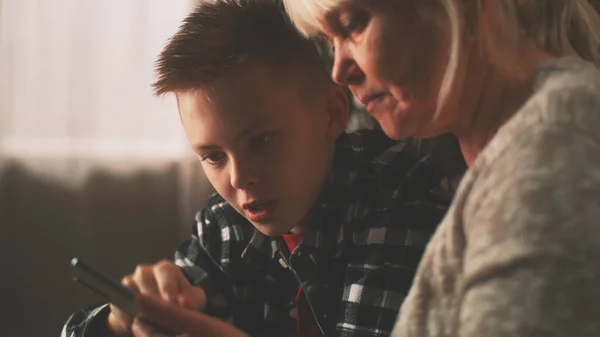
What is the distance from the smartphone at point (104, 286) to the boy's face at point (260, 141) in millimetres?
234

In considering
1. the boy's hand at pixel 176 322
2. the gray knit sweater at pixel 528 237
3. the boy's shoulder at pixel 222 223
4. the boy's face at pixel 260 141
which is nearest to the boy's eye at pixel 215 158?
the boy's face at pixel 260 141

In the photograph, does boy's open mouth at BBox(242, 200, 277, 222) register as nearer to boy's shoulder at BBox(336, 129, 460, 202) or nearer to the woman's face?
boy's shoulder at BBox(336, 129, 460, 202)

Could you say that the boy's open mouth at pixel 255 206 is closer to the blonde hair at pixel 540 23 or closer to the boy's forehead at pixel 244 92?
the boy's forehead at pixel 244 92

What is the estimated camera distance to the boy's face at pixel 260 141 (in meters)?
0.79

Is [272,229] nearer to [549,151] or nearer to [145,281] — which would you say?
[145,281]

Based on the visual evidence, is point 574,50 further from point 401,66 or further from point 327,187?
point 327,187

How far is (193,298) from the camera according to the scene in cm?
81

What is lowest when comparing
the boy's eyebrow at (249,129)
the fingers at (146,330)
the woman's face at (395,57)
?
the fingers at (146,330)

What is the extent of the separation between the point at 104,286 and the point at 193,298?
0.23 meters

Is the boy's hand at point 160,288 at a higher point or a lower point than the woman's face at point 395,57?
lower

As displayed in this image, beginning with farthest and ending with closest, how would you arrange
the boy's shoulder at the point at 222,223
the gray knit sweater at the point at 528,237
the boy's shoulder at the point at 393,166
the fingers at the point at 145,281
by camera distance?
the boy's shoulder at the point at 222,223
the boy's shoulder at the point at 393,166
the fingers at the point at 145,281
the gray knit sweater at the point at 528,237

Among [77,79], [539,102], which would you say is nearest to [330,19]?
[539,102]

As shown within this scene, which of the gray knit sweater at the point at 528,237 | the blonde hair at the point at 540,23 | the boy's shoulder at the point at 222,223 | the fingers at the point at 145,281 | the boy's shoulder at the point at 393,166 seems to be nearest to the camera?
the gray knit sweater at the point at 528,237

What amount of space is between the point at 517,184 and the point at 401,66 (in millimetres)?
184
